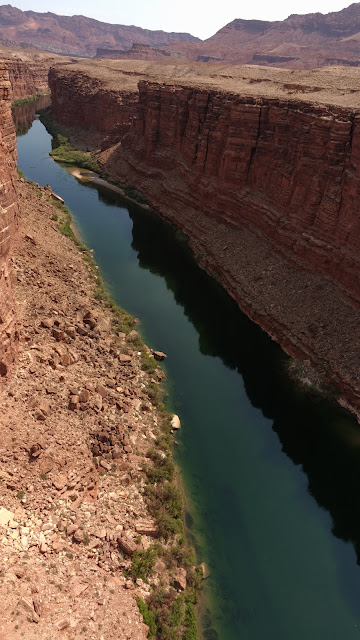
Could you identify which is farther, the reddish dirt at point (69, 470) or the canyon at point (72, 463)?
the canyon at point (72, 463)

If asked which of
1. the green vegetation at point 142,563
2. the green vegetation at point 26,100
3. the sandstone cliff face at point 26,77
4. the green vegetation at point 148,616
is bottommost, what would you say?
the green vegetation at point 148,616

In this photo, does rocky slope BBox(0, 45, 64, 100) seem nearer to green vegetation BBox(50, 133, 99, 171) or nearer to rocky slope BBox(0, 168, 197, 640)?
green vegetation BBox(50, 133, 99, 171)

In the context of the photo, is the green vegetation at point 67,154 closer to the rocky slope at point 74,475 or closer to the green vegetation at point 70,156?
the green vegetation at point 70,156

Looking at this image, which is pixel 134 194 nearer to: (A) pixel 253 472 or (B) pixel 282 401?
(B) pixel 282 401

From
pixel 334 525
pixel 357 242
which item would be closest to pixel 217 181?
pixel 357 242

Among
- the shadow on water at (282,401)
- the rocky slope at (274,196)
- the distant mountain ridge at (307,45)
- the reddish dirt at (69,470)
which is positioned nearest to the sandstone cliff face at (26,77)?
the distant mountain ridge at (307,45)

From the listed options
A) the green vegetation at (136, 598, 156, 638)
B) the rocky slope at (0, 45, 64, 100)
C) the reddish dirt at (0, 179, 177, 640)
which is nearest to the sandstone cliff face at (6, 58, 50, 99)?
the rocky slope at (0, 45, 64, 100)
